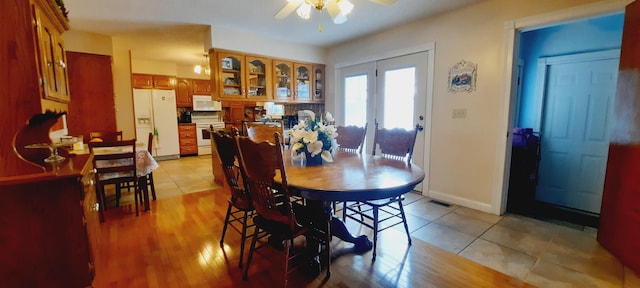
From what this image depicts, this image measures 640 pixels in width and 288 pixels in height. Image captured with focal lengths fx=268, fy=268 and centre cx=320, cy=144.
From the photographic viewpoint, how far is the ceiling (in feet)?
9.68

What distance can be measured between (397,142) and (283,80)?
113 inches

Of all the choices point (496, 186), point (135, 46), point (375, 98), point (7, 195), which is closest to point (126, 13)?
point (135, 46)

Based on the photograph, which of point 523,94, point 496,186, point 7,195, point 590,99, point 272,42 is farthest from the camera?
point 272,42

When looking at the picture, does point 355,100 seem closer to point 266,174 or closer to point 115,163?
point 266,174

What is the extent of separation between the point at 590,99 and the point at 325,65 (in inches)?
146

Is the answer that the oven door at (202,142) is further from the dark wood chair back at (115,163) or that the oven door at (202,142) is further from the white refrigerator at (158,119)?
the dark wood chair back at (115,163)

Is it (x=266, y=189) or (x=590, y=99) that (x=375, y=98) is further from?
(x=266, y=189)

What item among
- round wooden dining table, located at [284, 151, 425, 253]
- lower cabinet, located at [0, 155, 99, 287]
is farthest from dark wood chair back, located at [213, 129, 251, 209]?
lower cabinet, located at [0, 155, 99, 287]

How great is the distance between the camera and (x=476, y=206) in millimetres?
3059

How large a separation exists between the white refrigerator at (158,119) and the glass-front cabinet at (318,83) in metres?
→ 3.51

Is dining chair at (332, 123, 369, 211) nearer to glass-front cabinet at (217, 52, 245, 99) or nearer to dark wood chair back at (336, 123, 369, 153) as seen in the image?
dark wood chair back at (336, 123, 369, 153)

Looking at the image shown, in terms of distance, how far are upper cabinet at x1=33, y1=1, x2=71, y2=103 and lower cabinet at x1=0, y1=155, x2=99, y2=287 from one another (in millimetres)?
580

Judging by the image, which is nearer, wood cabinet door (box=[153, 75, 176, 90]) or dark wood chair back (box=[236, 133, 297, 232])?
dark wood chair back (box=[236, 133, 297, 232])

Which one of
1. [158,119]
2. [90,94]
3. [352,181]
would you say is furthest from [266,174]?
[158,119]
